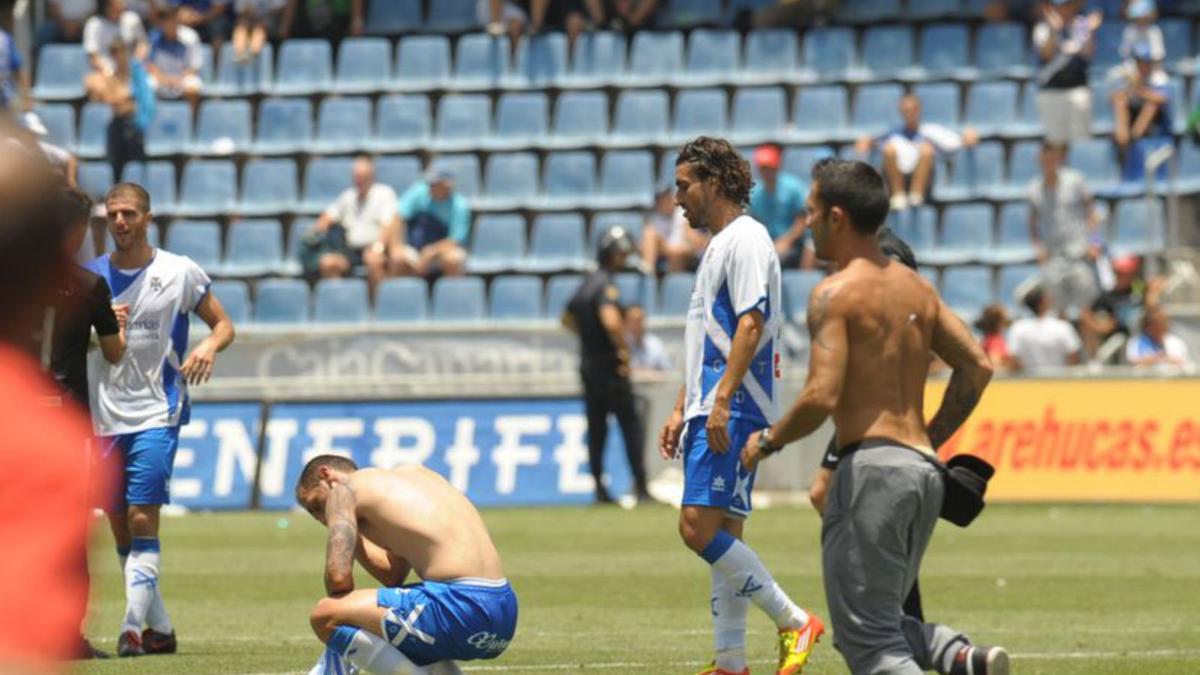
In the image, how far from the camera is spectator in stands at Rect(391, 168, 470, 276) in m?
25.4

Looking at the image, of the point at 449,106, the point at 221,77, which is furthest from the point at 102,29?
the point at 449,106

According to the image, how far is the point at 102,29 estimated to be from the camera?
92.1ft

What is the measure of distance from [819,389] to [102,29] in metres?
22.1

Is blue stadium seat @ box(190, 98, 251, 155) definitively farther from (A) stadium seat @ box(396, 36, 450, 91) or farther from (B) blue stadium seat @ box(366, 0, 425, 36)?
(B) blue stadium seat @ box(366, 0, 425, 36)

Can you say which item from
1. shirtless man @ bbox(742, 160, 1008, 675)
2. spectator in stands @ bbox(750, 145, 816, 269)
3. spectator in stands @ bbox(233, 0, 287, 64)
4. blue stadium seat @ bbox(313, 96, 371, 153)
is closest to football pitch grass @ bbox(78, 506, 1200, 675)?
shirtless man @ bbox(742, 160, 1008, 675)

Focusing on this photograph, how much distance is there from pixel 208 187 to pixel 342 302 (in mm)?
3445

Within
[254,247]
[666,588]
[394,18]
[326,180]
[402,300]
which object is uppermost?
[394,18]

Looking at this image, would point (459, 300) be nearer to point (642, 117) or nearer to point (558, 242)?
point (558, 242)

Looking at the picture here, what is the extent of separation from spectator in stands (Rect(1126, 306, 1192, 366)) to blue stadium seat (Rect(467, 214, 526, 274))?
7460 millimetres

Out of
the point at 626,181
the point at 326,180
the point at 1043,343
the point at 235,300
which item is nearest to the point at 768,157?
the point at 1043,343

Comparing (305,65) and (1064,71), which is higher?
(1064,71)

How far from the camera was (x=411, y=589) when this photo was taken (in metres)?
8.61

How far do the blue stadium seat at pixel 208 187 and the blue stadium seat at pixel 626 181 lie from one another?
4613 millimetres

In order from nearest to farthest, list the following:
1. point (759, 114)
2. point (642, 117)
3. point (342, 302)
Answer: point (342, 302) → point (759, 114) → point (642, 117)
